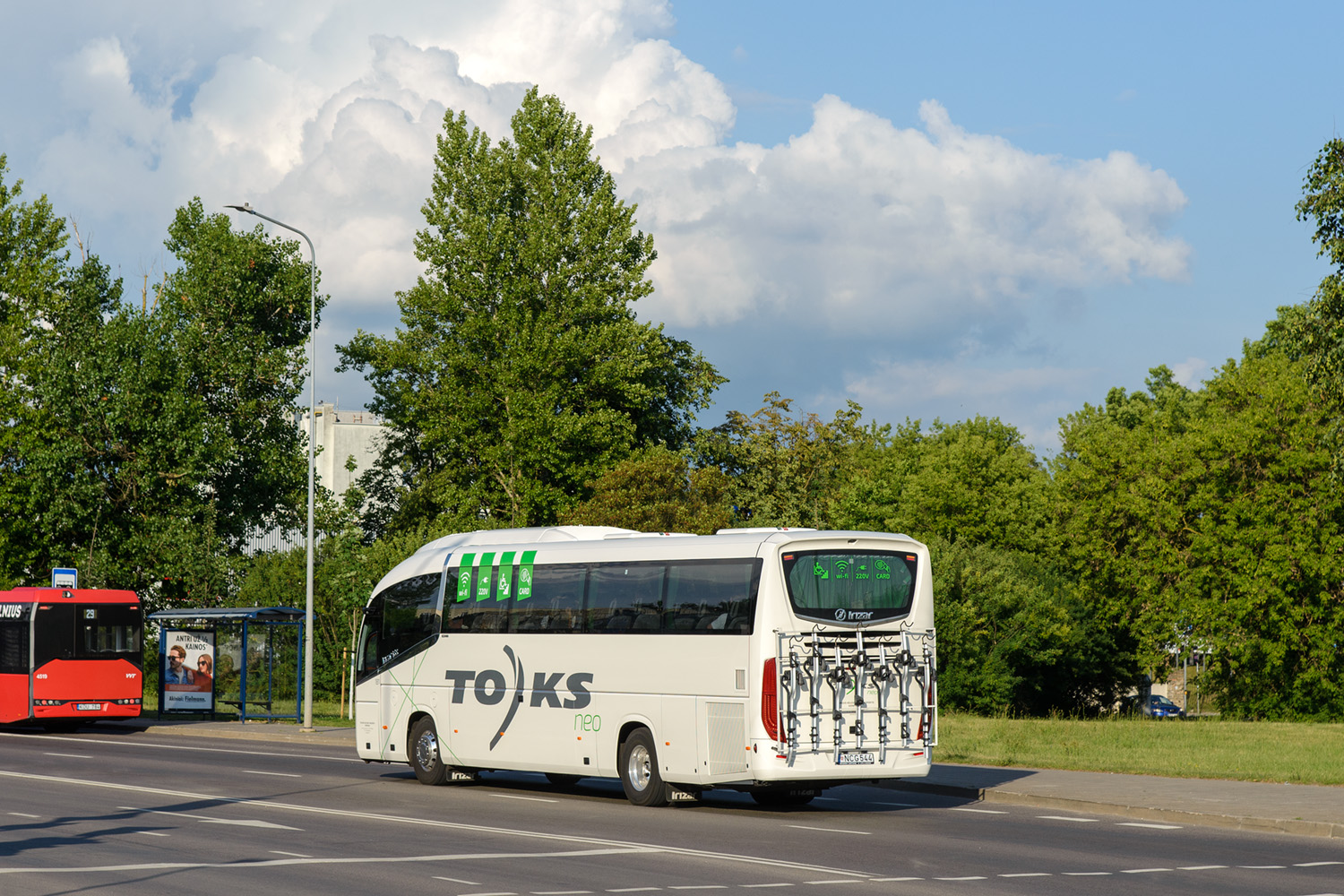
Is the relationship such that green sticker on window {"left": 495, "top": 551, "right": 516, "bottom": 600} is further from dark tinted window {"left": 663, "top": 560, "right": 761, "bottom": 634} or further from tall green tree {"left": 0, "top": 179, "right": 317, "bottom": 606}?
tall green tree {"left": 0, "top": 179, "right": 317, "bottom": 606}

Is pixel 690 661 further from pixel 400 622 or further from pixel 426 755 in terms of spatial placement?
pixel 400 622

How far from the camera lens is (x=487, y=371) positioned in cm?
5534

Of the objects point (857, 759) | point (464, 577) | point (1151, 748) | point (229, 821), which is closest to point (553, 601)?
point (464, 577)

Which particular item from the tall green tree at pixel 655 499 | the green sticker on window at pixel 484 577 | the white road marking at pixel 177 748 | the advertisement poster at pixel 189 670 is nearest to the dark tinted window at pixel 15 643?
the white road marking at pixel 177 748

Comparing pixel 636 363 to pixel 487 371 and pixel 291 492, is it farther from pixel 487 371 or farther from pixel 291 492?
pixel 291 492

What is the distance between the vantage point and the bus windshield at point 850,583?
1703 cm

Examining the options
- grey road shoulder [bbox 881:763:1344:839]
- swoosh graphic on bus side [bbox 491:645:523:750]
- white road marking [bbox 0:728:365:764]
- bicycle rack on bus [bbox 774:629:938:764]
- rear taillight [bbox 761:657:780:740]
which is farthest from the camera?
white road marking [bbox 0:728:365:764]

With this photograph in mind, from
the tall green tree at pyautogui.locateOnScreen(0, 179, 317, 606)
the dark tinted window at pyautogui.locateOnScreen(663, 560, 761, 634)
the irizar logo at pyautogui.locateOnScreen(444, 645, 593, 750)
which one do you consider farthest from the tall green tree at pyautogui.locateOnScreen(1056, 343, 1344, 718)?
the dark tinted window at pyautogui.locateOnScreen(663, 560, 761, 634)

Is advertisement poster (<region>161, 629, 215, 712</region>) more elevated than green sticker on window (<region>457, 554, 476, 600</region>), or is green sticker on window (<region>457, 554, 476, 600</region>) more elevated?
green sticker on window (<region>457, 554, 476, 600</region>)

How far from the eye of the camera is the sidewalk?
16.0m

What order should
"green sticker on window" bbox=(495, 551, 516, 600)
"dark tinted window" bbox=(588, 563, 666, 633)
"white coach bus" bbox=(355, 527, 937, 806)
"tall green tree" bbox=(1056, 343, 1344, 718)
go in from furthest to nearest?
"tall green tree" bbox=(1056, 343, 1344, 718), "green sticker on window" bbox=(495, 551, 516, 600), "dark tinted window" bbox=(588, 563, 666, 633), "white coach bus" bbox=(355, 527, 937, 806)

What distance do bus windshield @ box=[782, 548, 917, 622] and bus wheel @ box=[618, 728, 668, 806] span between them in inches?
104

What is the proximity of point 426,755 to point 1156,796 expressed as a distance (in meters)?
Result: 9.63

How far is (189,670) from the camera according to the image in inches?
1478
